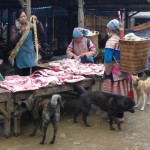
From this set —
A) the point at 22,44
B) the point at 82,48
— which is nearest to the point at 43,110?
the point at 22,44

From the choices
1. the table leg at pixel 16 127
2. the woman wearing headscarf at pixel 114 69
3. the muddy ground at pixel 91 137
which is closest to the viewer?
the muddy ground at pixel 91 137

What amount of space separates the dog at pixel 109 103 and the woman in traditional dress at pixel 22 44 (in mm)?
1476

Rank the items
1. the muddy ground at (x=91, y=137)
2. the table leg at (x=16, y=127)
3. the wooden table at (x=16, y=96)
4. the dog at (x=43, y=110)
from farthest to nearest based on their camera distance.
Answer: the table leg at (x=16, y=127), the wooden table at (x=16, y=96), the muddy ground at (x=91, y=137), the dog at (x=43, y=110)

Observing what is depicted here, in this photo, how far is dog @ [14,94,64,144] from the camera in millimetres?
5570

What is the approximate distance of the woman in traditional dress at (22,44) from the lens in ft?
24.1

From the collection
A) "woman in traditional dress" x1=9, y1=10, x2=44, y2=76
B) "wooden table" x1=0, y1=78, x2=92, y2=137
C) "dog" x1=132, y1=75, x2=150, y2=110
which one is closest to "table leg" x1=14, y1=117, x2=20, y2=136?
"wooden table" x1=0, y1=78, x2=92, y2=137

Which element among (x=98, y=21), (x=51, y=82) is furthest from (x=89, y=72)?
(x=98, y=21)

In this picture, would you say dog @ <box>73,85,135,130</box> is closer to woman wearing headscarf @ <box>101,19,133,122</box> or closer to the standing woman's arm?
woman wearing headscarf @ <box>101,19,133,122</box>

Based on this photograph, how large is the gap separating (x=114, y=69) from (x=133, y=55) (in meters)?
0.54

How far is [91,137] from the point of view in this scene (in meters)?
6.18

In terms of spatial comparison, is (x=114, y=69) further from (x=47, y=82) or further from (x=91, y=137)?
(x=91, y=137)

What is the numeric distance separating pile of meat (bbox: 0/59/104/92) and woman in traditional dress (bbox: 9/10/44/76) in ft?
1.64

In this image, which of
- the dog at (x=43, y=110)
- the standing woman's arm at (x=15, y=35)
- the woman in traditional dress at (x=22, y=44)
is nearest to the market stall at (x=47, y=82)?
the dog at (x=43, y=110)

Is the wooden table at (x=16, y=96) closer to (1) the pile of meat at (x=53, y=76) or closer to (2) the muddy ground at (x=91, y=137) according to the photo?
(1) the pile of meat at (x=53, y=76)
